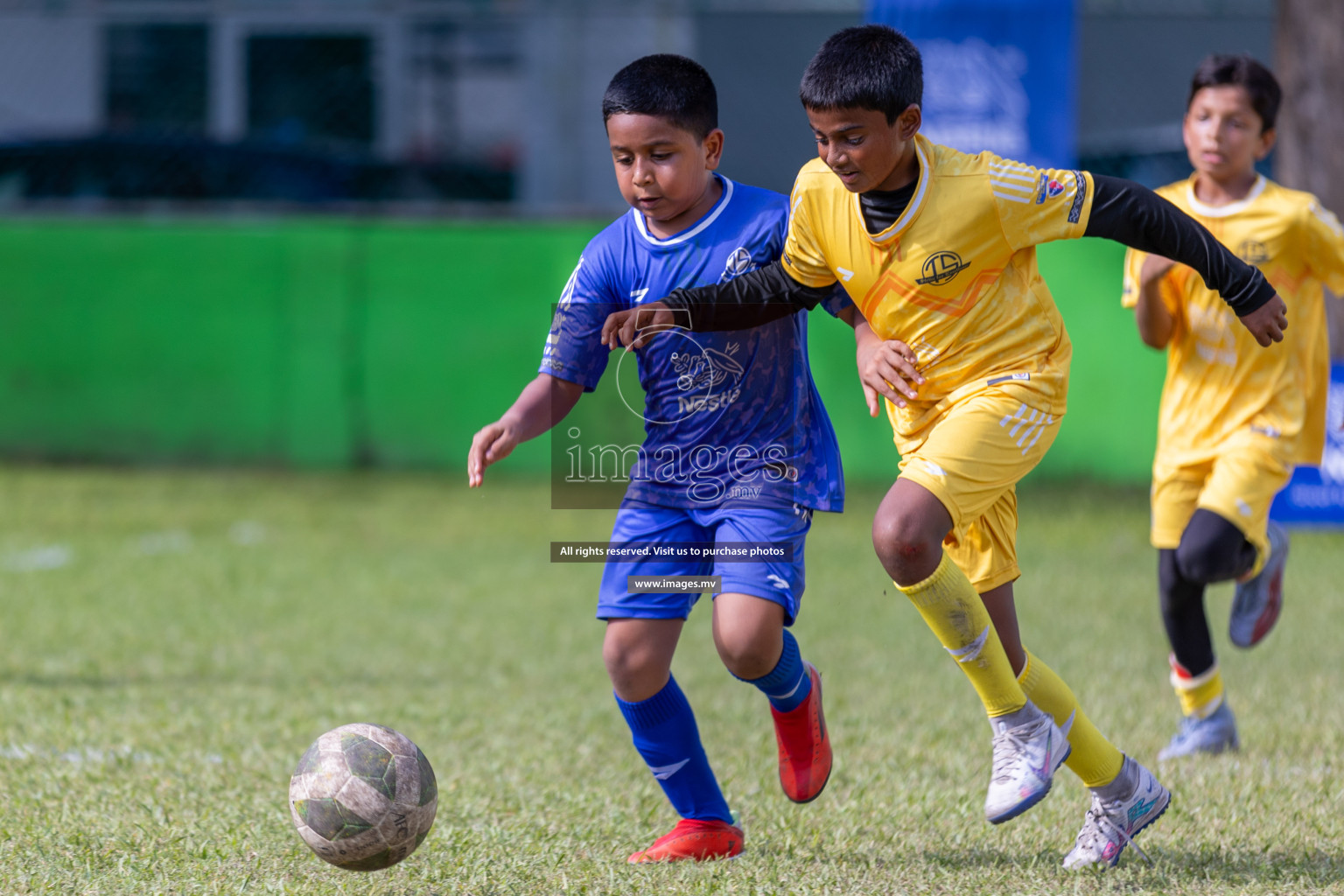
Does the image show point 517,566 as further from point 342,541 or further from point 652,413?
point 652,413

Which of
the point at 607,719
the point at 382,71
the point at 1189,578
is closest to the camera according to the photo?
the point at 1189,578

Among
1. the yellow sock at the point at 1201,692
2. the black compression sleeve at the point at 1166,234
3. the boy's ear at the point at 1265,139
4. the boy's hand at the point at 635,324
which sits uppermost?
the boy's ear at the point at 1265,139

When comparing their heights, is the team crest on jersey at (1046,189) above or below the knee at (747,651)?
above

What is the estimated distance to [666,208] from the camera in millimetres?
3625

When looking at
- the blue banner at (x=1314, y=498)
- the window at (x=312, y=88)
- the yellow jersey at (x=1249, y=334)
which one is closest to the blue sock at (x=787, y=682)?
the yellow jersey at (x=1249, y=334)

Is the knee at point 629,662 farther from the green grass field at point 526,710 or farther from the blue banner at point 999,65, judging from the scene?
the blue banner at point 999,65

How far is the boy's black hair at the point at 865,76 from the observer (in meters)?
3.26

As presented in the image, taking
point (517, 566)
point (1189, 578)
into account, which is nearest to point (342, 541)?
point (517, 566)

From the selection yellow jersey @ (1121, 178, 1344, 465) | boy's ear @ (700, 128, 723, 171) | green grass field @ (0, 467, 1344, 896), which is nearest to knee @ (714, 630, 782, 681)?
green grass field @ (0, 467, 1344, 896)

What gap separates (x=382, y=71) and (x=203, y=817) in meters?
9.97

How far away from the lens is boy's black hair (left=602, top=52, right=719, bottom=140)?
3.53 meters

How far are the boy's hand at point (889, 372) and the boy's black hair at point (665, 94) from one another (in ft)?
2.27

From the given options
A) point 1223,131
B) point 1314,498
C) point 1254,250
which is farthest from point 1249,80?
point 1314,498

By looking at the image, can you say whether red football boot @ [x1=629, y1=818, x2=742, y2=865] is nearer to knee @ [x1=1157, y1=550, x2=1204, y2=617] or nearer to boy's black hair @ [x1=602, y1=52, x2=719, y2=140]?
boy's black hair @ [x1=602, y1=52, x2=719, y2=140]
